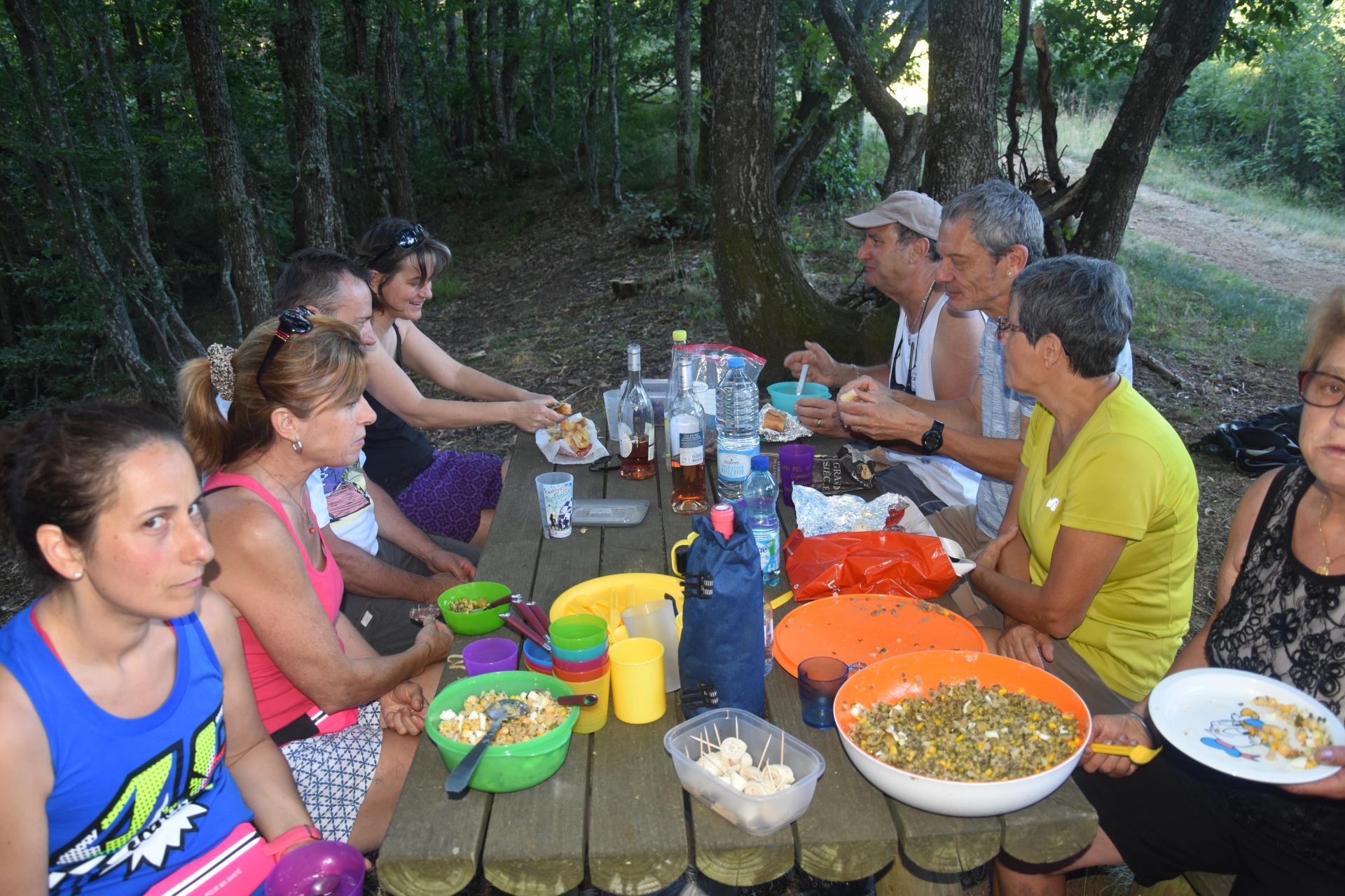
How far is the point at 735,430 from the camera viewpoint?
3076 millimetres

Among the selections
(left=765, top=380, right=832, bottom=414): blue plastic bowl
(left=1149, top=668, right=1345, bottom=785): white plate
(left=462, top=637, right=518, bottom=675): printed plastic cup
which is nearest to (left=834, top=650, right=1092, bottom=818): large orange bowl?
(left=1149, top=668, right=1345, bottom=785): white plate

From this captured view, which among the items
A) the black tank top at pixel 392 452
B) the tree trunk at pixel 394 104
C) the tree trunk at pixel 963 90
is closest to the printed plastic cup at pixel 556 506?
the black tank top at pixel 392 452

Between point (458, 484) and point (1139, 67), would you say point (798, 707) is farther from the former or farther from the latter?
point (1139, 67)

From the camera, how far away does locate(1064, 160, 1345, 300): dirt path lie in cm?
1109

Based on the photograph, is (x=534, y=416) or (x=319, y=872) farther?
(x=534, y=416)

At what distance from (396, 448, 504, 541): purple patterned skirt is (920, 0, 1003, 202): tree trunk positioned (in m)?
3.46

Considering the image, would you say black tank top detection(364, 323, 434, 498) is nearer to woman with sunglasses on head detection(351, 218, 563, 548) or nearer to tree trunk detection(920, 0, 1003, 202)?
woman with sunglasses on head detection(351, 218, 563, 548)

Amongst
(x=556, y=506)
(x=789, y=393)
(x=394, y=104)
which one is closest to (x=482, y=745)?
(x=556, y=506)

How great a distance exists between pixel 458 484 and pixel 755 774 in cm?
270

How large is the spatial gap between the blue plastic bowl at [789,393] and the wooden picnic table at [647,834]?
87.7 inches

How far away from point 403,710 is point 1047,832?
1.59 metres

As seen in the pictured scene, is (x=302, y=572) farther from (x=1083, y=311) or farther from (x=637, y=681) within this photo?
(x=1083, y=311)

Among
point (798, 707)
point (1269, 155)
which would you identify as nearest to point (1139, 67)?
point (798, 707)

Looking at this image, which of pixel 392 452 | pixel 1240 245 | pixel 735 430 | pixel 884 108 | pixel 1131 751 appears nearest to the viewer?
pixel 1131 751
